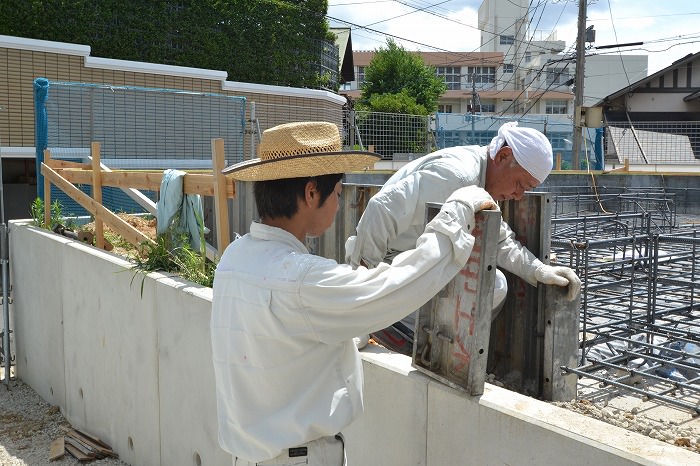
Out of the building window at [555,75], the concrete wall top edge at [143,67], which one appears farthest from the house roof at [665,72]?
the concrete wall top edge at [143,67]

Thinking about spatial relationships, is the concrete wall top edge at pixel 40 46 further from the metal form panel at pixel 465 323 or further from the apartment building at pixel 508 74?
the apartment building at pixel 508 74

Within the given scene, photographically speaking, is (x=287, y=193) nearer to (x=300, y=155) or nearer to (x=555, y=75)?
(x=300, y=155)

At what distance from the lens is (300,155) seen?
7.04ft

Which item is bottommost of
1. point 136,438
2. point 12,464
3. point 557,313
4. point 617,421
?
point 12,464

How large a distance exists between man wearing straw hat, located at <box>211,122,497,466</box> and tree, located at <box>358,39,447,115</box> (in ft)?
151

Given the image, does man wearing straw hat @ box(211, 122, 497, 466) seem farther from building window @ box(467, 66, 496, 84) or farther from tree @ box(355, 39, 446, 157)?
building window @ box(467, 66, 496, 84)

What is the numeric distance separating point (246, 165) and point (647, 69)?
250 feet

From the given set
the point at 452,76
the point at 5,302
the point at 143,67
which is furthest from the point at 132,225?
the point at 452,76

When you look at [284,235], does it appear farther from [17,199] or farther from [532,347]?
[17,199]

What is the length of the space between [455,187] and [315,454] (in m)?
1.55

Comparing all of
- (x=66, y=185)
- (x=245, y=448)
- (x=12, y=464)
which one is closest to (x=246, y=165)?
(x=245, y=448)

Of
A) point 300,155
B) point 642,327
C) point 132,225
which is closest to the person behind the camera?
point 300,155

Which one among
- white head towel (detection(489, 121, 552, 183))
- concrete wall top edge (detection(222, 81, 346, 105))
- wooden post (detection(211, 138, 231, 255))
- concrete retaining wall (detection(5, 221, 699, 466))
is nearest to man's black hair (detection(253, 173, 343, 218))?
concrete retaining wall (detection(5, 221, 699, 466))

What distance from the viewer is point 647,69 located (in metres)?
71.0
